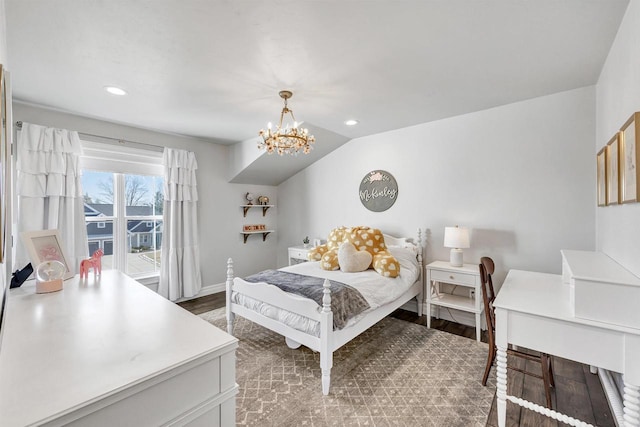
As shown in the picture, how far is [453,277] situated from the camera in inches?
116

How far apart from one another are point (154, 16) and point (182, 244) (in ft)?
9.80

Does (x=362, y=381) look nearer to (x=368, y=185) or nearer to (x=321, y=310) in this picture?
(x=321, y=310)

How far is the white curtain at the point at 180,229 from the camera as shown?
12.2ft

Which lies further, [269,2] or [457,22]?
[457,22]

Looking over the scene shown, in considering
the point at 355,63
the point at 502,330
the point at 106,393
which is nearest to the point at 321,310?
the point at 502,330

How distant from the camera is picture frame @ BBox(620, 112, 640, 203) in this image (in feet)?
4.39

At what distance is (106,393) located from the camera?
672 mm

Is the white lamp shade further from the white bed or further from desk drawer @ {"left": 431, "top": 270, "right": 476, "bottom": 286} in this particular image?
the white bed

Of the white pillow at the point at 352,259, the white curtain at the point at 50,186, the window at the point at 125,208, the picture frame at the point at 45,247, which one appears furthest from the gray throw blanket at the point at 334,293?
the white curtain at the point at 50,186

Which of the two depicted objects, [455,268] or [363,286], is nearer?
[363,286]

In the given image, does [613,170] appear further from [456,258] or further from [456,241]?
[456,258]

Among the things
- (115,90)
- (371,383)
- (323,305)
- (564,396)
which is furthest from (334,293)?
(115,90)

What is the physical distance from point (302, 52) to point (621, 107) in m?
2.02

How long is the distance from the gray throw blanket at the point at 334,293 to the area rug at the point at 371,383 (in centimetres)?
48
